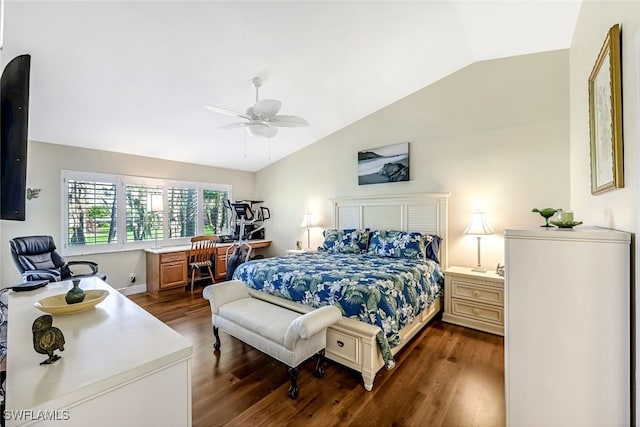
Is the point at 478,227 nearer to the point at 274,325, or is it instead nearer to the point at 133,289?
the point at 274,325

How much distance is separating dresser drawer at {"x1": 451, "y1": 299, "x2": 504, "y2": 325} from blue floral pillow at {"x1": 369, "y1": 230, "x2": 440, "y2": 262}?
23.3 inches

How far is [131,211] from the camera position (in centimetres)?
452

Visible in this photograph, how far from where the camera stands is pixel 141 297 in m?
4.27

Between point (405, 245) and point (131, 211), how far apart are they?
4336 millimetres

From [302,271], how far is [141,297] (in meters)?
3.10

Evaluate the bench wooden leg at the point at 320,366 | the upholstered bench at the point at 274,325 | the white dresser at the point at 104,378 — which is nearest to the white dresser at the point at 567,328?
the upholstered bench at the point at 274,325

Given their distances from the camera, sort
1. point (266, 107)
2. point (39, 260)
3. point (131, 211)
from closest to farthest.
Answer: point (266, 107) < point (39, 260) < point (131, 211)

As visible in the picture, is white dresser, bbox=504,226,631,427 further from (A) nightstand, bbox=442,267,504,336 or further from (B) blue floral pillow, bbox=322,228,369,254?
(B) blue floral pillow, bbox=322,228,369,254

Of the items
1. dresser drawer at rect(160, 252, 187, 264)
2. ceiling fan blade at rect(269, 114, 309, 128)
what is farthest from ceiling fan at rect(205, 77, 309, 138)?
dresser drawer at rect(160, 252, 187, 264)

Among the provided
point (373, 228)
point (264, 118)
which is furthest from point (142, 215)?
point (373, 228)

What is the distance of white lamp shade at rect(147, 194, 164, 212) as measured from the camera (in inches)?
179

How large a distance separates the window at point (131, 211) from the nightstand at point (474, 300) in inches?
176

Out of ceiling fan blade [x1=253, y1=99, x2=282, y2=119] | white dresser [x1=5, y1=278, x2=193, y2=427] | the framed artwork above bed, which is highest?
ceiling fan blade [x1=253, y1=99, x2=282, y2=119]

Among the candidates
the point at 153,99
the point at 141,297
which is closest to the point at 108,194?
the point at 141,297
